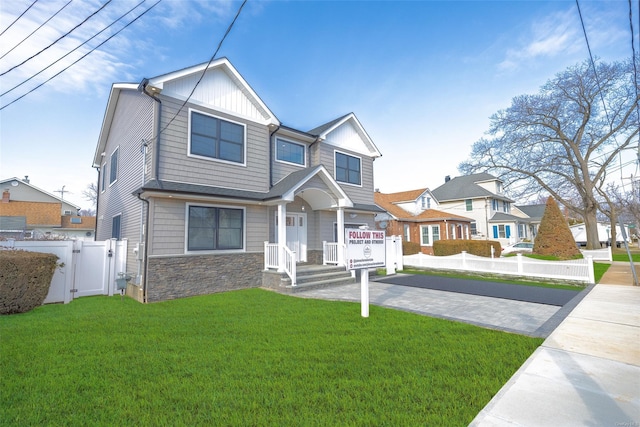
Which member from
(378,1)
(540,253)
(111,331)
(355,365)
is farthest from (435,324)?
(540,253)

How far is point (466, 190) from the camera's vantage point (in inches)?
1361

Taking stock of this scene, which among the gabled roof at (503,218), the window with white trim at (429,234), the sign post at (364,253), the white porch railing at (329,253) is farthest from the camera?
the gabled roof at (503,218)

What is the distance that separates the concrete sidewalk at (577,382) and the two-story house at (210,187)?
6739 millimetres

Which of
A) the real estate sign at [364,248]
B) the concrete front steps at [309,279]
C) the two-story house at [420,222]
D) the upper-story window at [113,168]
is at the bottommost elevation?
the concrete front steps at [309,279]

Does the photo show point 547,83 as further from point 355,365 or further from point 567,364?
point 355,365

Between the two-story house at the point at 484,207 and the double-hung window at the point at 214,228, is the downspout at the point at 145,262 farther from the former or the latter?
the two-story house at the point at 484,207

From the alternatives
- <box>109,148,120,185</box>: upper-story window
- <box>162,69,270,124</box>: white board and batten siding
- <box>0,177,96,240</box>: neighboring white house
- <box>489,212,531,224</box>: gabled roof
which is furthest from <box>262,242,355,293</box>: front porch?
<box>489,212,531,224</box>: gabled roof

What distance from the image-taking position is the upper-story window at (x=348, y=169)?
548 inches

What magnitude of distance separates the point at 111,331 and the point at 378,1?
30.4 ft

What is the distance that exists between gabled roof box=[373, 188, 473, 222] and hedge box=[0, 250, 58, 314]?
20090 mm

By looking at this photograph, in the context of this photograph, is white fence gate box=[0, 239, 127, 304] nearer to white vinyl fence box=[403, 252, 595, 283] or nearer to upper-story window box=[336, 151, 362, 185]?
upper-story window box=[336, 151, 362, 185]

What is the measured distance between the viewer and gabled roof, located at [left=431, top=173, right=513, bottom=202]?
33.1m

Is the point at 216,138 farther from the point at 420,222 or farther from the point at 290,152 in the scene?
the point at 420,222

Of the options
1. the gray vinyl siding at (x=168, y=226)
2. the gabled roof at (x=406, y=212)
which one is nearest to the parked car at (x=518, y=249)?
the gabled roof at (x=406, y=212)
